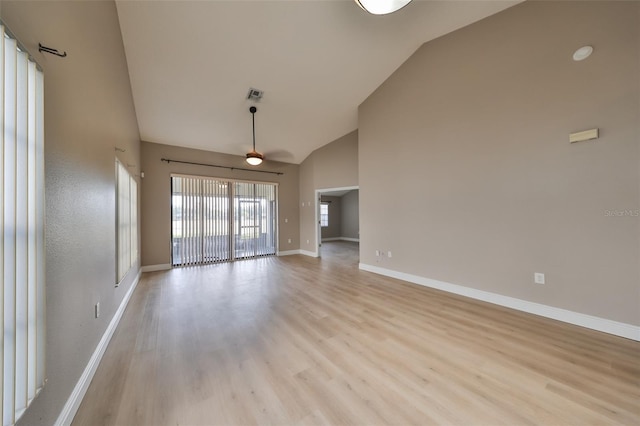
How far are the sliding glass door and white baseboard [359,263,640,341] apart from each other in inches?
183

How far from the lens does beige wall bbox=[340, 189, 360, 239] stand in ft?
37.5

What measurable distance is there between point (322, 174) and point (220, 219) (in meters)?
3.19

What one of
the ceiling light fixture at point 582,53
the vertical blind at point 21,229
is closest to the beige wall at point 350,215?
the ceiling light fixture at point 582,53

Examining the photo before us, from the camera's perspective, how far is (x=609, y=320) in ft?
8.29

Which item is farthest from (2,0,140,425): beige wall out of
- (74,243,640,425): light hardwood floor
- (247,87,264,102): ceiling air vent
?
(247,87,264,102): ceiling air vent

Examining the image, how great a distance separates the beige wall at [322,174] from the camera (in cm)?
635

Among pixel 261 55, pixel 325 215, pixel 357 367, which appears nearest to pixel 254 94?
pixel 261 55

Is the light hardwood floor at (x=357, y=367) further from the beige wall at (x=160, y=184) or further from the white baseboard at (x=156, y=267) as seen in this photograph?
the beige wall at (x=160, y=184)

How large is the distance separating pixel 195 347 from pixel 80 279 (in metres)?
1.17

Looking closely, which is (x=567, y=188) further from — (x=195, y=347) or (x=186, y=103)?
(x=186, y=103)

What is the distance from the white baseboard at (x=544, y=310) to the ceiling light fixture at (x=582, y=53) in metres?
2.96

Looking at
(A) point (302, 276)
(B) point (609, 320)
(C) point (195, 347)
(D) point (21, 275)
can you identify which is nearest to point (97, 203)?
A: (D) point (21, 275)

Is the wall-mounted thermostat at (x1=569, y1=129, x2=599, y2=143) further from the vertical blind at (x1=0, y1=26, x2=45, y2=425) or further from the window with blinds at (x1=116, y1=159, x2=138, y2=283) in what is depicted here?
the window with blinds at (x1=116, y1=159, x2=138, y2=283)

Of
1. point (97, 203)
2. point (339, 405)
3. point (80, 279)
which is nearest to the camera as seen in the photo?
point (339, 405)
